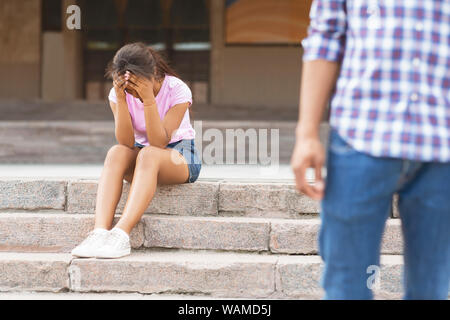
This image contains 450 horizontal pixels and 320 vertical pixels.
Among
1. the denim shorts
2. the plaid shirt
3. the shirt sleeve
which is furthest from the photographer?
the denim shorts

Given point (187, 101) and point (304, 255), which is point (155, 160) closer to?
point (187, 101)

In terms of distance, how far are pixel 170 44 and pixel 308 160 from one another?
12.5 meters

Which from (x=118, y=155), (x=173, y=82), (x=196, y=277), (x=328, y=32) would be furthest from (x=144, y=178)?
(x=328, y=32)

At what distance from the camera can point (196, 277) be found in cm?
351

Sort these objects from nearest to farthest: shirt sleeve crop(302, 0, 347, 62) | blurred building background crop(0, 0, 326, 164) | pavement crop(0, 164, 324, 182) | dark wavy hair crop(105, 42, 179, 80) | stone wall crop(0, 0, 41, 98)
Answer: shirt sleeve crop(302, 0, 347, 62), dark wavy hair crop(105, 42, 179, 80), pavement crop(0, 164, 324, 182), blurred building background crop(0, 0, 326, 164), stone wall crop(0, 0, 41, 98)

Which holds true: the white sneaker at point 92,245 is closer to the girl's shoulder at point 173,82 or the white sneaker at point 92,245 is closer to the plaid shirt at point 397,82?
the girl's shoulder at point 173,82

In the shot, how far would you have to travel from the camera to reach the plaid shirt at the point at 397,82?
1584 millimetres

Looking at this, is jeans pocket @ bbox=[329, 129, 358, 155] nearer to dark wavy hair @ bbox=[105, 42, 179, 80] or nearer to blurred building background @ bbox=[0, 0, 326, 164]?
dark wavy hair @ bbox=[105, 42, 179, 80]

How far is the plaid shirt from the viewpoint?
1.58 meters

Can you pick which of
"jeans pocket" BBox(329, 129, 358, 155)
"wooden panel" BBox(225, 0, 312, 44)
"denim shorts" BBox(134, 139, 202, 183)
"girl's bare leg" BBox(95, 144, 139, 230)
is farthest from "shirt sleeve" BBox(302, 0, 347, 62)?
"wooden panel" BBox(225, 0, 312, 44)

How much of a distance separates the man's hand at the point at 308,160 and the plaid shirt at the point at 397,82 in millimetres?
70

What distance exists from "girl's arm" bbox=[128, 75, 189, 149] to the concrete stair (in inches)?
12.1
